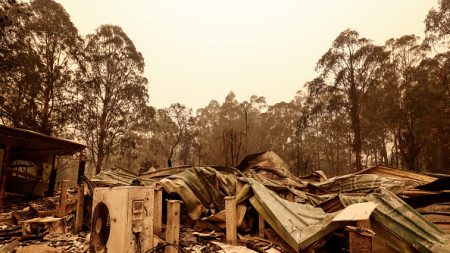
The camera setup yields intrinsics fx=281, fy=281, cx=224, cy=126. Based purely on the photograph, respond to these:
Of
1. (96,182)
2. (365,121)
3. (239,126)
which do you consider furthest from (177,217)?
(239,126)

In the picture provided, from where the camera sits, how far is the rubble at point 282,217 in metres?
4.42

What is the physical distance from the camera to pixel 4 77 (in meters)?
19.0

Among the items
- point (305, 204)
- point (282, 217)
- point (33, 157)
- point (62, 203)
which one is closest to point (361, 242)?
point (282, 217)

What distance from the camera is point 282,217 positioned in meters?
5.48

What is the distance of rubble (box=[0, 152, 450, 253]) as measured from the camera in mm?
4422

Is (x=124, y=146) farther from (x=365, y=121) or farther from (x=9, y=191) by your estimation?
(x=365, y=121)

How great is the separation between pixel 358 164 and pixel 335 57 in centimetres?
944

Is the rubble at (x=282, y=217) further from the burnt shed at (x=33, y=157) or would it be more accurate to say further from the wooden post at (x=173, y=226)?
the burnt shed at (x=33, y=157)

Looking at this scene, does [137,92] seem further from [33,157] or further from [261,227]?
[261,227]

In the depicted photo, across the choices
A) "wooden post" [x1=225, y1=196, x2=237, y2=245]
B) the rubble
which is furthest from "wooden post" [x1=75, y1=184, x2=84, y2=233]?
"wooden post" [x1=225, y1=196, x2=237, y2=245]

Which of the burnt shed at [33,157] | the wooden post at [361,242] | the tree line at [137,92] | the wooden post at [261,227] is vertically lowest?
the wooden post at [261,227]

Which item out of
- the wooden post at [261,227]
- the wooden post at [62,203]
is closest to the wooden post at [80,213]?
the wooden post at [62,203]

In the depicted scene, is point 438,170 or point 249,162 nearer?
point 249,162

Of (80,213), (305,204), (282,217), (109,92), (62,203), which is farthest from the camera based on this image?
(109,92)
